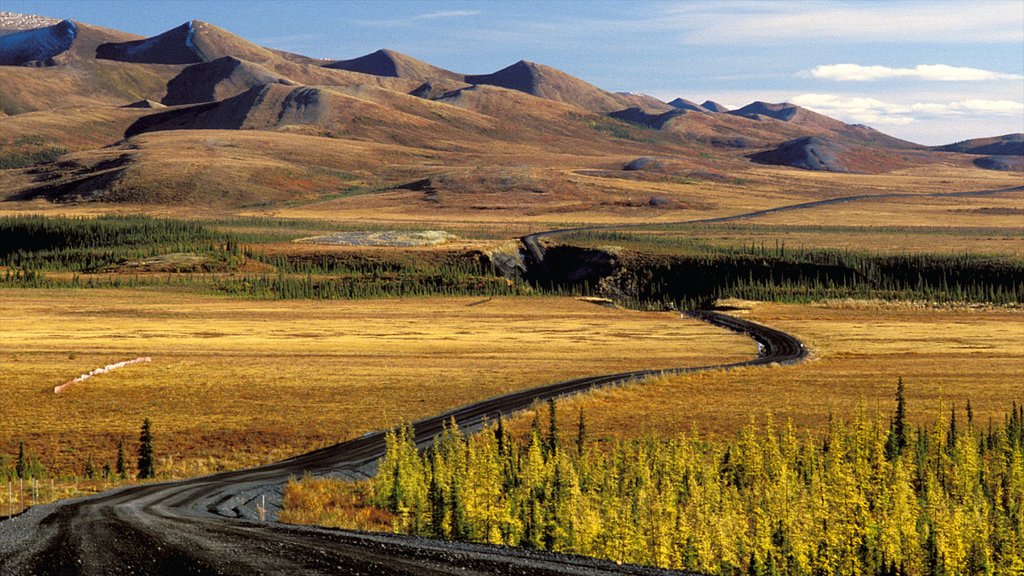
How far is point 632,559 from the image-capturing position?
35.1 m

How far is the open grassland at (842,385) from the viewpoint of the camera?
69.9m

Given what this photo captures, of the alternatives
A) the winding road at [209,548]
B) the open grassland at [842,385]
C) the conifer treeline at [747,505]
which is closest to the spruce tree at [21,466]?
the winding road at [209,548]

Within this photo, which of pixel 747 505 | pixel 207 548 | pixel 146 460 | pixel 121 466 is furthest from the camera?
pixel 146 460

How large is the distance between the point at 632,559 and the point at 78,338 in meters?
99.8

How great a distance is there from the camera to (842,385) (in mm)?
86750

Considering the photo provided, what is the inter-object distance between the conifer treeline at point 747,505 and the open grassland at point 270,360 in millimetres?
21224

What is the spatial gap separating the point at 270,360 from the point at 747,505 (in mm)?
68325

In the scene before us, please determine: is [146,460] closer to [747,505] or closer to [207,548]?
[207,548]

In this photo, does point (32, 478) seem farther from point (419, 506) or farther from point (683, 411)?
point (683, 411)

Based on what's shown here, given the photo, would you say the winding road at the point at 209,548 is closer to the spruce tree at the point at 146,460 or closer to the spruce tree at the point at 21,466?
the spruce tree at the point at 146,460

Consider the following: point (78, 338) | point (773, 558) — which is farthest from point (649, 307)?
point (773, 558)

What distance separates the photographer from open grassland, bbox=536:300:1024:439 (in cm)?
6988

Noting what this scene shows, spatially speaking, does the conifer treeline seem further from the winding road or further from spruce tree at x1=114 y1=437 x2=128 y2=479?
spruce tree at x1=114 y1=437 x2=128 y2=479

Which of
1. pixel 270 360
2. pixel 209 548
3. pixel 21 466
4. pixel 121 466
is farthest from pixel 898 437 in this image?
pixel 270 360
